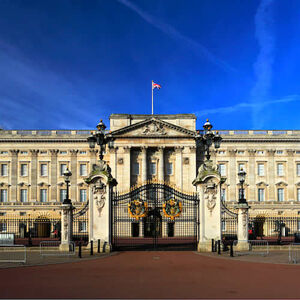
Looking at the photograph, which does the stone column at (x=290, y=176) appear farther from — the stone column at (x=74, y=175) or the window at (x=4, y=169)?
the window at (x=4, y=169)

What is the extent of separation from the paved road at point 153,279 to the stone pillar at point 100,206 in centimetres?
368

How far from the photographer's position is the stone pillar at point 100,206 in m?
21.1

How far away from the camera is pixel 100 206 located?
2130 cm

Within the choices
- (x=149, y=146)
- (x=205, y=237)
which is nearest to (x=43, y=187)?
(x=149, y=146)

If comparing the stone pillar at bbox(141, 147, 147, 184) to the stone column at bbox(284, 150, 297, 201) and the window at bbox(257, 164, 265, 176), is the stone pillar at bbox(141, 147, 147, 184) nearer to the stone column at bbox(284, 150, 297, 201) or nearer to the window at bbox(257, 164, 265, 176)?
the window at bbox(257, 164, 265, 176)

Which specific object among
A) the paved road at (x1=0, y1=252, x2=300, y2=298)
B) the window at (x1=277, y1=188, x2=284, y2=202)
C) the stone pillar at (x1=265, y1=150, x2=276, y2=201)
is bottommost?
the paved road at (x1=0, y1=252, x2=300, y2=298)

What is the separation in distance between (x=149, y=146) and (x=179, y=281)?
39342 millimetres

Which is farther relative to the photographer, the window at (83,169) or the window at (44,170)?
the window at (83,169)

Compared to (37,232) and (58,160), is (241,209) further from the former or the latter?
(58,160)

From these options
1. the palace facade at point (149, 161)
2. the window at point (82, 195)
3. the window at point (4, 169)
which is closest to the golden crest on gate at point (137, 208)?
the palace facade at point (149, 161)

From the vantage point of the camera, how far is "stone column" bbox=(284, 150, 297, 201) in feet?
175

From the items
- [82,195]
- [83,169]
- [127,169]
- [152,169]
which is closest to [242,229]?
[127,169]

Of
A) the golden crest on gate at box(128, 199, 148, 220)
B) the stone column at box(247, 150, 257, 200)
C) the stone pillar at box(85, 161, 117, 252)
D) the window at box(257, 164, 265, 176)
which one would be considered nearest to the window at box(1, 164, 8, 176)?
the golden crest on gate at box(128, 199, 148, 220)

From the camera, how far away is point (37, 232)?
1690 inches
